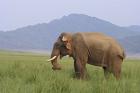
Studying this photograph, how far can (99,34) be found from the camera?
48.5 feet

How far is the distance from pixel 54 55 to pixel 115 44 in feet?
6.46

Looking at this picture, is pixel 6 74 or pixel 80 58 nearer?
pixel 6 74

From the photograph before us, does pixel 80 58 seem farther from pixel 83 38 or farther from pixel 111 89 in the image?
pixel 111 89

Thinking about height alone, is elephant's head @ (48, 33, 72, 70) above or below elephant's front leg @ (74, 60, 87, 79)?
above

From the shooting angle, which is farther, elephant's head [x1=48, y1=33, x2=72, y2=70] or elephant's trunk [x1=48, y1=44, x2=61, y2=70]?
elephant's head [x1=48, y1=33, x2=72, y2=70]

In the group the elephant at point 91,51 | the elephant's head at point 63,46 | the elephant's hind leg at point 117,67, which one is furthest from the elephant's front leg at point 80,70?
the elephant's hind leg at point 117,67

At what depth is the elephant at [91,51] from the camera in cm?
1413

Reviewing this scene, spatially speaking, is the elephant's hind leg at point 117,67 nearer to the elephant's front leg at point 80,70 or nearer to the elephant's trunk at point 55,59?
the elephant's front leg at point 80,70

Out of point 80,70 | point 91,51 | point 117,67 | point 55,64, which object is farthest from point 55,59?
point 117,67

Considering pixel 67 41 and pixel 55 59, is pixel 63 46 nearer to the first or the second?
pixel 67 41

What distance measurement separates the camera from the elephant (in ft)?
46.4

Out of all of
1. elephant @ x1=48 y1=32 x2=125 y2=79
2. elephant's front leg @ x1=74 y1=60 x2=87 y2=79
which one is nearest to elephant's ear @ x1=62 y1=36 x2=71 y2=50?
elephant @ x1=48 y1=32 x2=125 y2=79

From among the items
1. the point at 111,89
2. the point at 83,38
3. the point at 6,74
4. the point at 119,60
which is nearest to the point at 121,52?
the point at 119,60

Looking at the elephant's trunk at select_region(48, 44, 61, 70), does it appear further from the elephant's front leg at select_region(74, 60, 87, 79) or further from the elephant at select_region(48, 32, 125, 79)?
the elephant's front leg at select_region(74, 60, 87, 79)
